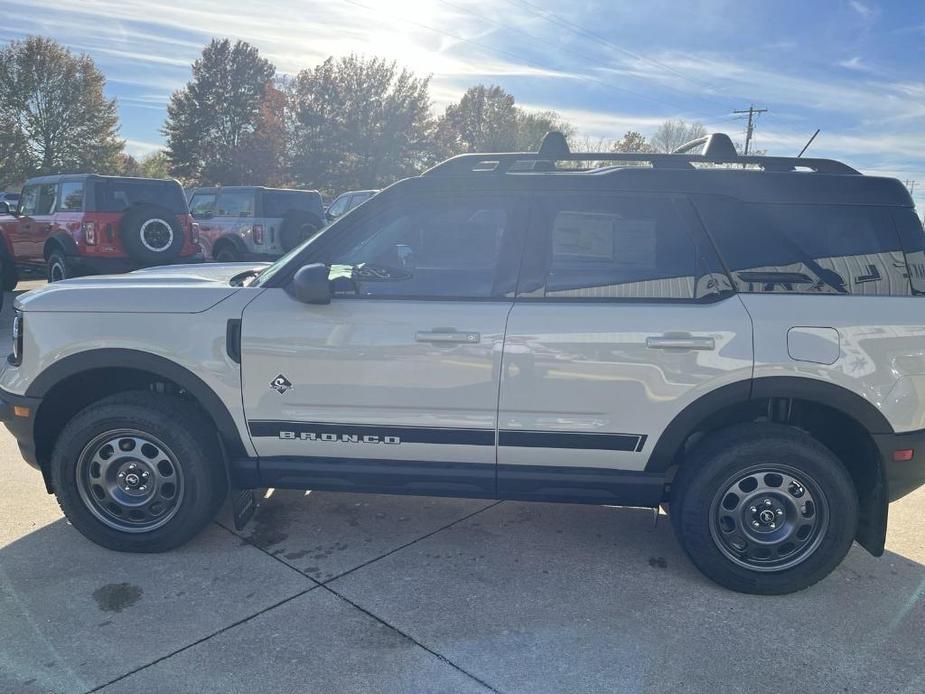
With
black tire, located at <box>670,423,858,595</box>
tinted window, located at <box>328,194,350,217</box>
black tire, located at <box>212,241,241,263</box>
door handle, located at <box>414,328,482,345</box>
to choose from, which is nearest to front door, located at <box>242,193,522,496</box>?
door handle, located at <box>414,328,482,345</box>

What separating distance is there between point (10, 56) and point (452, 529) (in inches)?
2011

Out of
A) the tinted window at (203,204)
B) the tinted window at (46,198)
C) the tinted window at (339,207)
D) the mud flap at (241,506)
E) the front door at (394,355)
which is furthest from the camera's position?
the tinted window at (339,207)

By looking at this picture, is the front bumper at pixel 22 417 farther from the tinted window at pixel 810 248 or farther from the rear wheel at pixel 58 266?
the rear wheel at pixel 58 266

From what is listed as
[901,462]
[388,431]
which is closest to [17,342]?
[388,431]

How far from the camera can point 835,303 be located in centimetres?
291

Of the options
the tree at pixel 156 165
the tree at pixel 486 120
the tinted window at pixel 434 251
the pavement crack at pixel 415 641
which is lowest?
the pavement crack at pixel 415 641

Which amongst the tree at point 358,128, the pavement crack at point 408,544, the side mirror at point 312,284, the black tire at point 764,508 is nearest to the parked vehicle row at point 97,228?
the pavement crack at point 408,544

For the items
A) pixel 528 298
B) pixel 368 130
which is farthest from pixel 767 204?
pixel 368 130

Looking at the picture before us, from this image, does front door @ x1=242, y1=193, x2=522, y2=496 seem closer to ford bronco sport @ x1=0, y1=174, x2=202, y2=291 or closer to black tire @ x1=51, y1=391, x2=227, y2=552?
black tire @ x1=51, y1=391, x2=227, y2=552

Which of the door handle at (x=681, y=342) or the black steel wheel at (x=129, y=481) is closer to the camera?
the door handle at (x=681, y=342)

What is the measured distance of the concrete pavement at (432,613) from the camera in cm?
256

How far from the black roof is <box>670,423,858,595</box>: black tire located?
1.05m

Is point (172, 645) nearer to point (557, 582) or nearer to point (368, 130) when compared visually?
point (557, 582)

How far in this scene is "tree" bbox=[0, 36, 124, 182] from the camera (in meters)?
41.9
